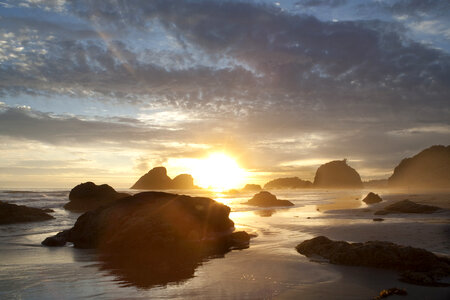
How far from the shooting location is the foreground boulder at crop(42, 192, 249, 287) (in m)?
11.9

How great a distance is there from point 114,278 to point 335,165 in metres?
204

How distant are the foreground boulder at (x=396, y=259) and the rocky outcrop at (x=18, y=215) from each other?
2253cm

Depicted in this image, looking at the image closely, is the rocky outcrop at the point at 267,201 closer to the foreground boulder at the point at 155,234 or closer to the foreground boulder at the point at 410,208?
the foreground boulder at the point at 410,208

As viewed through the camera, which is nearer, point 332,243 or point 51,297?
point 51,297

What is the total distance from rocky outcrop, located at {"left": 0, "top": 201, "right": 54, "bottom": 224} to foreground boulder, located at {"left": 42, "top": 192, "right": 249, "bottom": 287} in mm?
9956

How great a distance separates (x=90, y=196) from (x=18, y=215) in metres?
15.3

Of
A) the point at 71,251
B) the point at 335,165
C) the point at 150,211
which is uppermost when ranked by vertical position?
the point at 335,165

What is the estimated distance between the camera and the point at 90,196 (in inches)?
1544

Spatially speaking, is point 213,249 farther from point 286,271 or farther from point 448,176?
point 448,176

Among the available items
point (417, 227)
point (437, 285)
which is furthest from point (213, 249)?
point (417, 227)

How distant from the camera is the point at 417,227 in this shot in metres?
16.9

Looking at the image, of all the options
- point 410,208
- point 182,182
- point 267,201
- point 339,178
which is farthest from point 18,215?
point 339,178

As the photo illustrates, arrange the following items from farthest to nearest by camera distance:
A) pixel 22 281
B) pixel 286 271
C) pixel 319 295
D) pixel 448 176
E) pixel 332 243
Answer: pixel 448 176 < pixel 332 243 < pixel 286 271 < pixel 22 281 < pixel 319 295

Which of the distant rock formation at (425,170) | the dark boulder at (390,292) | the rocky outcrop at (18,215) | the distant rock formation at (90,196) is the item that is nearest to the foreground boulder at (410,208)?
the dark boulder at (390,292)
